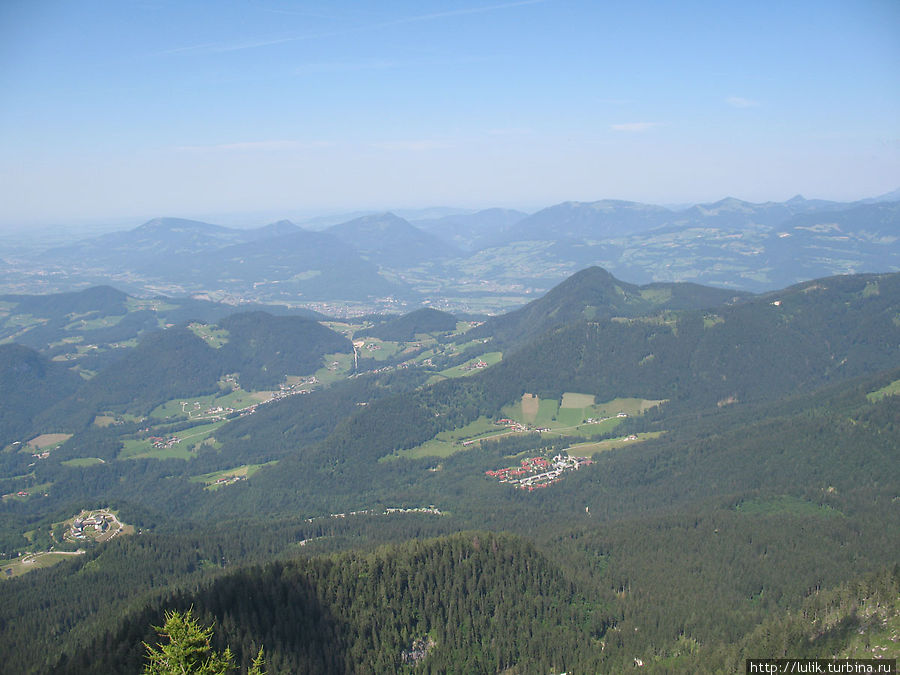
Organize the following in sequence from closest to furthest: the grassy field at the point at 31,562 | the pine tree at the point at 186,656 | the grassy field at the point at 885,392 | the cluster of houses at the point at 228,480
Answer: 1. the pine tree at the point at 186,656
2. the grassy field at the point at 31,562
3. the grassy field at the point at 885,392
4. the cluster of houses at the point at 228,480

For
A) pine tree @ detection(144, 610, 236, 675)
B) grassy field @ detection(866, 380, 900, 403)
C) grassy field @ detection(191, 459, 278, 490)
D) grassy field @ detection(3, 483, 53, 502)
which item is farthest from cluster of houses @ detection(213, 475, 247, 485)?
grassy field @ detection(866, 380, 900, 403)

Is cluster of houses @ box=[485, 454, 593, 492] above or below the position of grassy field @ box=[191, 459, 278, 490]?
above

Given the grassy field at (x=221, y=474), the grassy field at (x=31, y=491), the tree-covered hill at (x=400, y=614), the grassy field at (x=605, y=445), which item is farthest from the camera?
the grassy field at (x=221, y=474)

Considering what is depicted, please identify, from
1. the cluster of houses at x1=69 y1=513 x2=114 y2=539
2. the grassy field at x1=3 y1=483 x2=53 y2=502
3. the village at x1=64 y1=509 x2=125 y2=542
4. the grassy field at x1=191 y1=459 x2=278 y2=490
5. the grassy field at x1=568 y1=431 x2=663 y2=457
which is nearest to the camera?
the village at x1=64 y1=509 x2=125 y2=542

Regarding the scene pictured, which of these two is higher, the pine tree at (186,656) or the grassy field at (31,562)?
the pine tree at (186,656)

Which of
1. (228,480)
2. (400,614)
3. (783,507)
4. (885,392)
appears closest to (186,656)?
(400,614)

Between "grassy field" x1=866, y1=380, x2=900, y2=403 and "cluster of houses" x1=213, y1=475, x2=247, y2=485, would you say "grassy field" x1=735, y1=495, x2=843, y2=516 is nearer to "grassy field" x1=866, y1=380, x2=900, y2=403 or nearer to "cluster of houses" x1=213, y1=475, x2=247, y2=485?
"grassy field" x1=866, y1=380, x2=900, y2=403

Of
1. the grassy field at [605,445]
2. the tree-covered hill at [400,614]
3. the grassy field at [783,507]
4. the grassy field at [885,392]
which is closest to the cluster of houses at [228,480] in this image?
the grassy field at [605,445]

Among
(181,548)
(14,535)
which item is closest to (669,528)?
(181,548)

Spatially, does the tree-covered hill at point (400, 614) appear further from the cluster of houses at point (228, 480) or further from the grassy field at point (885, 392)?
the grassy field at point (885, 392)

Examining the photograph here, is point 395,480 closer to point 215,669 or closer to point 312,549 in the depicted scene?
point 312,549
